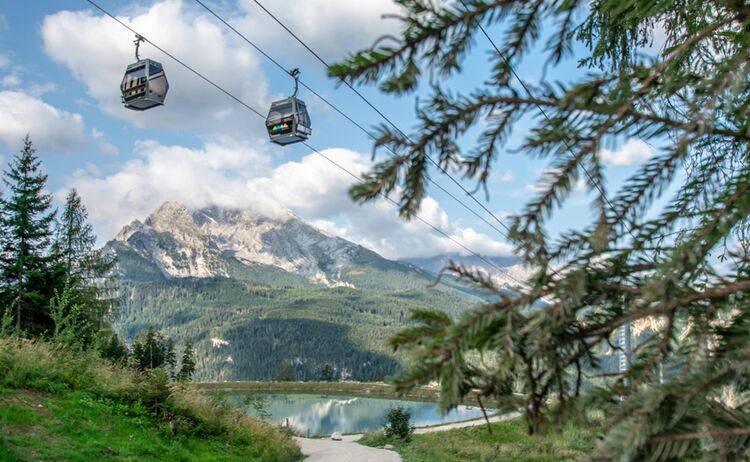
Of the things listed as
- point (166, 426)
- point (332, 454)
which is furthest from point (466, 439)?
point (166, 426)

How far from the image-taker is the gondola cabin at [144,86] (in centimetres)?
1453

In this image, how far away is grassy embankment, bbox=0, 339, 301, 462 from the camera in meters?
9.03

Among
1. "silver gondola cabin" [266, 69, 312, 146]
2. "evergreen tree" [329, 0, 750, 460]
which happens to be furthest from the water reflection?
"evergreen tree" [329, 0, 750, 460]

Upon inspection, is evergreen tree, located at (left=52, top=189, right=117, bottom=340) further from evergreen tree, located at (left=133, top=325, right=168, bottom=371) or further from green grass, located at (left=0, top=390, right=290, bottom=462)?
green grass, located at (left=0, top=390, right=290, bottom=462)

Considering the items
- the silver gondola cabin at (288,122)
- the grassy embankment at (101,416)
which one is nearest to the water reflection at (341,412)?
the grassy embankment at (101,416)

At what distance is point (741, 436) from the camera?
1.27m

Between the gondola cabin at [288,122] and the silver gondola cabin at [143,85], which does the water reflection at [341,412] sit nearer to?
the gondola cabin at [288,122]

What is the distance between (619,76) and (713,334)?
691 mm

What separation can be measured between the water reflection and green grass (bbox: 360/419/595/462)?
71.1 ft

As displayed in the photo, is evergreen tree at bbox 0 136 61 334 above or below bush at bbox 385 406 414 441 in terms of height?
above

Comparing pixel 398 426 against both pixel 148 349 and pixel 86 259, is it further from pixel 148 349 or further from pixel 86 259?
pixel 148 349

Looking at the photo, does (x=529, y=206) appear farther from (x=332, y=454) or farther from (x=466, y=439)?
(x=466, y=439)

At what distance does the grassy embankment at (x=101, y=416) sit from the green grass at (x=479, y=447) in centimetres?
741

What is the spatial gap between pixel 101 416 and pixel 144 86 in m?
8.04
